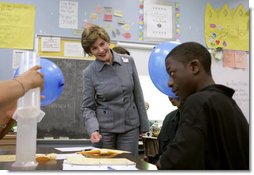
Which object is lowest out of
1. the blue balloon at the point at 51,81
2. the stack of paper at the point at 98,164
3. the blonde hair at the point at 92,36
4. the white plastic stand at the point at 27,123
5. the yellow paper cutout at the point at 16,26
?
the stack of paper at the point at 98,164

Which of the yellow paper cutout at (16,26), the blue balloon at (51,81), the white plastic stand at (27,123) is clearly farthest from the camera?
the yellow paper cutout at (16,26)

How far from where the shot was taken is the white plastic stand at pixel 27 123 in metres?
0.85

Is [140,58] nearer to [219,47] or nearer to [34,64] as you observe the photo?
[219,47]

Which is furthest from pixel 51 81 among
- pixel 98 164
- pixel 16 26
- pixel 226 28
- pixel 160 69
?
pixel 226 28

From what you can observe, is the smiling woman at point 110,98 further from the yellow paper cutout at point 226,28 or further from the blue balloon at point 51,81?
the yellow paper cutout at point 226,28

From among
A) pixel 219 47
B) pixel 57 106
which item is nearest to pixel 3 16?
pixel 57 106

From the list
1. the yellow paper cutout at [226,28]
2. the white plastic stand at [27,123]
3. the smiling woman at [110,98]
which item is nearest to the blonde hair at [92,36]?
the smiling woman at [110,98]

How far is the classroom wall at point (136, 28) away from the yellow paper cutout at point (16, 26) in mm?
54

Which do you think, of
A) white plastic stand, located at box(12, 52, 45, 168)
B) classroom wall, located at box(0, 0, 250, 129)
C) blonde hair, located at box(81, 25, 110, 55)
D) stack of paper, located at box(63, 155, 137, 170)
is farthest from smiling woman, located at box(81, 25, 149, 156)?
classroom wall, located at box(0, 0, 250, 129)

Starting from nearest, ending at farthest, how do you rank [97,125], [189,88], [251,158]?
[251,158], [189,88], [97,125]

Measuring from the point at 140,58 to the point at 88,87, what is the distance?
1.62m

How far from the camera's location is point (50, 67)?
1673 millimetres

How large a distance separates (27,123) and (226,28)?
317cm

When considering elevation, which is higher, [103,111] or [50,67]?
[50,67]
